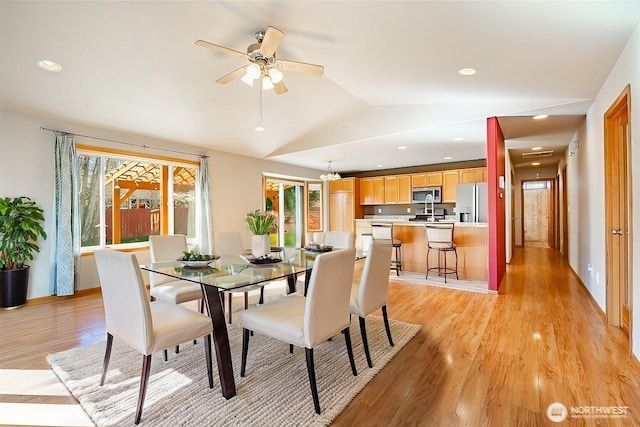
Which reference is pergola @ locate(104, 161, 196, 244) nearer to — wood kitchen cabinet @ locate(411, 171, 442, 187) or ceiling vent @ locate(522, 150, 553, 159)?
wood kitchen cabinet @ locate(411, 171, 442, 187)

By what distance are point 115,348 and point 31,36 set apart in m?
2.82

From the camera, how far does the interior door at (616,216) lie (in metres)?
2.90

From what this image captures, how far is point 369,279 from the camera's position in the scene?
7.85 feet

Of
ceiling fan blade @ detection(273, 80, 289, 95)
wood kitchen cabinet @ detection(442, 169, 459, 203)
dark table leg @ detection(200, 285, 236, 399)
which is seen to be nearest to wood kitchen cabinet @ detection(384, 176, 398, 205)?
wood kitchen cabinet @ detection(442, 169, 459, 203)

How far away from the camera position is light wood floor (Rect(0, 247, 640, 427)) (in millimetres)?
1771

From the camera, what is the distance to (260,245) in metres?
2.73

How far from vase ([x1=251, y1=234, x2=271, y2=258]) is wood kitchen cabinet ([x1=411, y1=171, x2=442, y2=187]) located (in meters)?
5.99

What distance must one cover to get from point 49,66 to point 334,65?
291cm

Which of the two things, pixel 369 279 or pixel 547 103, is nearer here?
pixel 369 279

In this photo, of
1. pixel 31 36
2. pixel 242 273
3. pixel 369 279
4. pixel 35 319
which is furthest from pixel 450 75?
pixel 35 319

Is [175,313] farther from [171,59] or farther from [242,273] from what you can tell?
[171,59]
